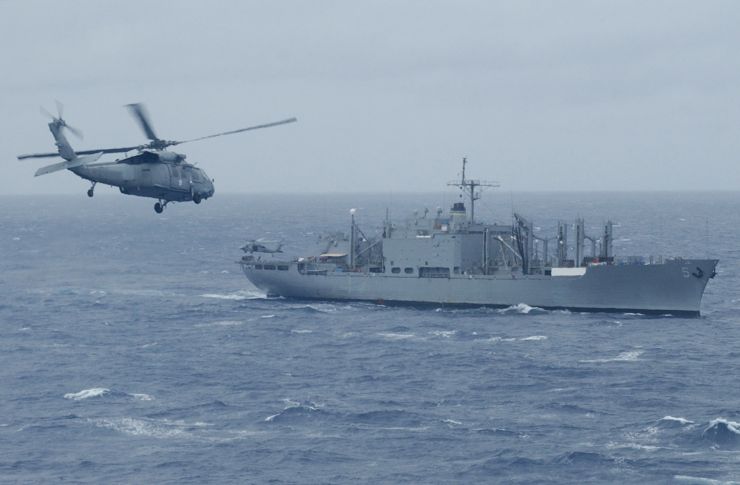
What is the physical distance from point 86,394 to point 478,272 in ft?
127

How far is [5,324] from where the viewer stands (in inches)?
3019

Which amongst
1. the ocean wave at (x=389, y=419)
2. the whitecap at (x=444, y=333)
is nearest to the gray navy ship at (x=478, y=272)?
the whitecap at (x=444, y=333)

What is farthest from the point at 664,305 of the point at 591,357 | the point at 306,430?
the point at 306,430

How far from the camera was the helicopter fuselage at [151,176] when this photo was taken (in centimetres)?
4319

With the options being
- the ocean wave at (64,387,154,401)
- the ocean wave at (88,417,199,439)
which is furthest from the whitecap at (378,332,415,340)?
the ocean wave at (88,417,199,439)

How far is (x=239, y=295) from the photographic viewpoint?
93.6 metres

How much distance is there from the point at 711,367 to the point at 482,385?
13043 millimetres

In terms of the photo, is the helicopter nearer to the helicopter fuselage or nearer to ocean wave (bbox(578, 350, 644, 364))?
the helicopter fuselage

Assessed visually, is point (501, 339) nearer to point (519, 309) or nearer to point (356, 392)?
Answer: point (519, 309)

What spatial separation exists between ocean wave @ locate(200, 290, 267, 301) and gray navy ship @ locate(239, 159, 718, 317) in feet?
3.32

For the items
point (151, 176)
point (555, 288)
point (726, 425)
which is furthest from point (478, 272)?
point (151, 176)

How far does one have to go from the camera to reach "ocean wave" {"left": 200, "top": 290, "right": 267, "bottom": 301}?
9125 centimetres

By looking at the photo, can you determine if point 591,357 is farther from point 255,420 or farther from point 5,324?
point 5,324

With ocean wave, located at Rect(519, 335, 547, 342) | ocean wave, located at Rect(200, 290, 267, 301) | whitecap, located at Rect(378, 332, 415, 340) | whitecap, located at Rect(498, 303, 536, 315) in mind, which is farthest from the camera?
ocean wave, located at Rect(200, 290, 267, 301)
